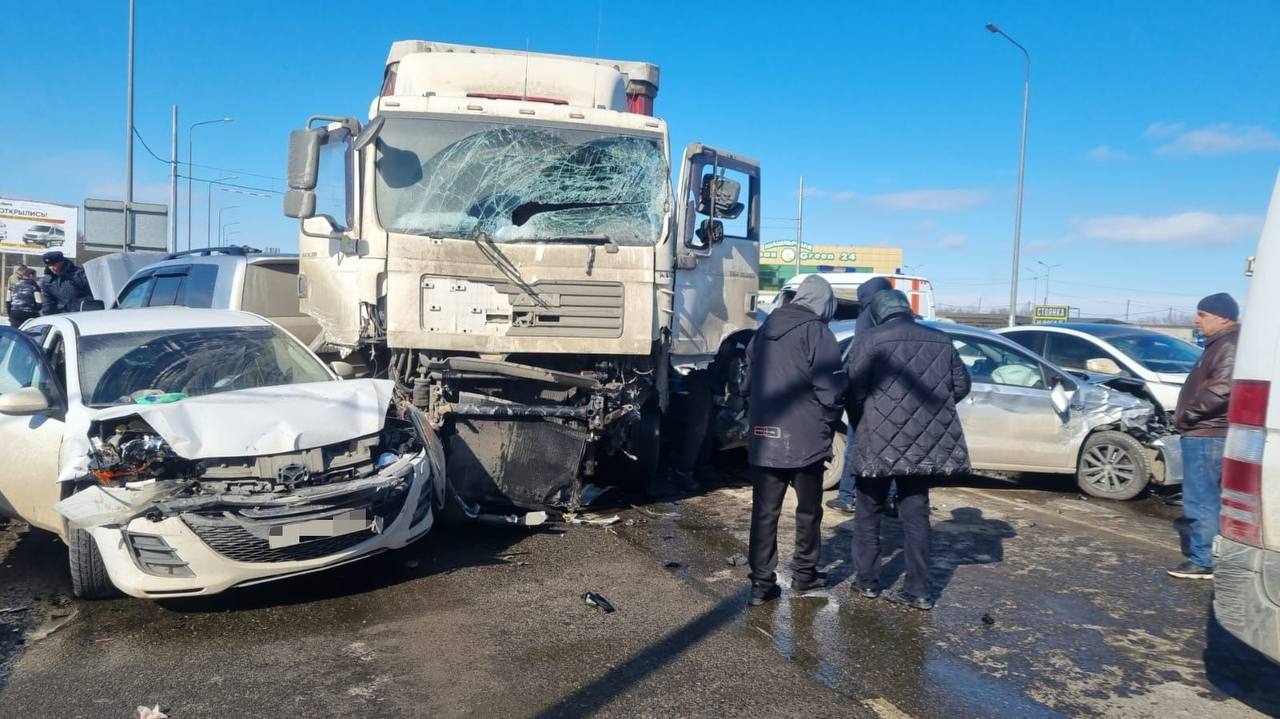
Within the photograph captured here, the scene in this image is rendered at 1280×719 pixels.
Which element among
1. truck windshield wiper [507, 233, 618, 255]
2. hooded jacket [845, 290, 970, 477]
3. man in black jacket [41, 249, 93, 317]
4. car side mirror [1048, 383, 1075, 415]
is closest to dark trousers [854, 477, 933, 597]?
hooded jacket [845, 290, 970, 477]

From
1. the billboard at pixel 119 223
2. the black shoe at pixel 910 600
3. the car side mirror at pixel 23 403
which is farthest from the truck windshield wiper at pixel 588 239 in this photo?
A: the billboard at pixel 119 223

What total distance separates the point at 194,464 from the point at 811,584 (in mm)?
3462

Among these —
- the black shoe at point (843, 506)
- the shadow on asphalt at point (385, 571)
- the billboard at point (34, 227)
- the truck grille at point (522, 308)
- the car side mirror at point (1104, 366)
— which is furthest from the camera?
the billboard at point (34, 227)

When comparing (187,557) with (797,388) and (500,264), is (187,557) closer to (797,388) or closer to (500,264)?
(500,264)

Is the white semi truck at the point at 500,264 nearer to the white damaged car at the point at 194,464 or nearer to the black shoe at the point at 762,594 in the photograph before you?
the white damaged car at the point at 194,464

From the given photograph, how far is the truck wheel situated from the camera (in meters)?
4.96

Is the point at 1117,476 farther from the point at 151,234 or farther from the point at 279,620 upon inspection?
the point at 151,234

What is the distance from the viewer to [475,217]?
6633 millimetres

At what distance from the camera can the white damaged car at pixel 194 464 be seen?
473cm

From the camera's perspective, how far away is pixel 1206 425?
5.86 m

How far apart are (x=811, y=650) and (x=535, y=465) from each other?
107 inches

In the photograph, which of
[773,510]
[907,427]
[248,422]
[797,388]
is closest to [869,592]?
[773,510]

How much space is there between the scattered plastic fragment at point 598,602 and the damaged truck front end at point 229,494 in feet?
3.48

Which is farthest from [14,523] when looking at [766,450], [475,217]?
[766,450]
